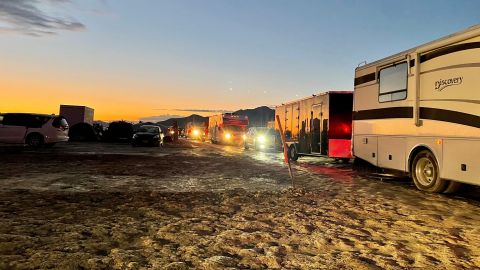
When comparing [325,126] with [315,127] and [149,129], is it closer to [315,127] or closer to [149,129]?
[315,127]

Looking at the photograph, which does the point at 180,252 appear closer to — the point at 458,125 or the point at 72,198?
the point at 72,198

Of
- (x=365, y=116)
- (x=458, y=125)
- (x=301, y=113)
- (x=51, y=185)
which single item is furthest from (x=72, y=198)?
(x=301, y=113)

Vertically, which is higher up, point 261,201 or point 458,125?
point 458,125

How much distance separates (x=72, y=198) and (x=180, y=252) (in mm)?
4236

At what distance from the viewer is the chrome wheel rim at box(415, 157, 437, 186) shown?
1008 centimetres

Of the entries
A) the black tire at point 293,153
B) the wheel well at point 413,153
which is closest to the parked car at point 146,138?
the black tire at point 293,153

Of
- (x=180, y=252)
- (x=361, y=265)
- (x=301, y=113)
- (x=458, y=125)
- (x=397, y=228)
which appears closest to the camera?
(x=361, y=265)

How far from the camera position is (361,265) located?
4.47 metres

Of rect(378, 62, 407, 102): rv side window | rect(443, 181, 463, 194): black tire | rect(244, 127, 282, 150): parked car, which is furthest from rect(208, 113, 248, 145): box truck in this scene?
rect(443, 181, 463, 194): black tire

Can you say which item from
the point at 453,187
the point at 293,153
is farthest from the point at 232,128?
the point at 453,187

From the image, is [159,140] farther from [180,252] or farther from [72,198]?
[180,252]

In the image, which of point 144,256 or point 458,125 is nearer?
point 144,256

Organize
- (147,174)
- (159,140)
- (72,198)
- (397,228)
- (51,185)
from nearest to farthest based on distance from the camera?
1. (397,228)
2. (72,198)
3. (51,185)
4. (147,174)
5. (159,140)

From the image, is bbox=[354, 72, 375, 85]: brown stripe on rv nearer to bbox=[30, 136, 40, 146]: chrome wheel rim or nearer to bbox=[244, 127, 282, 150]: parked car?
bbox=[244, 127, 282, 150]: parked car
